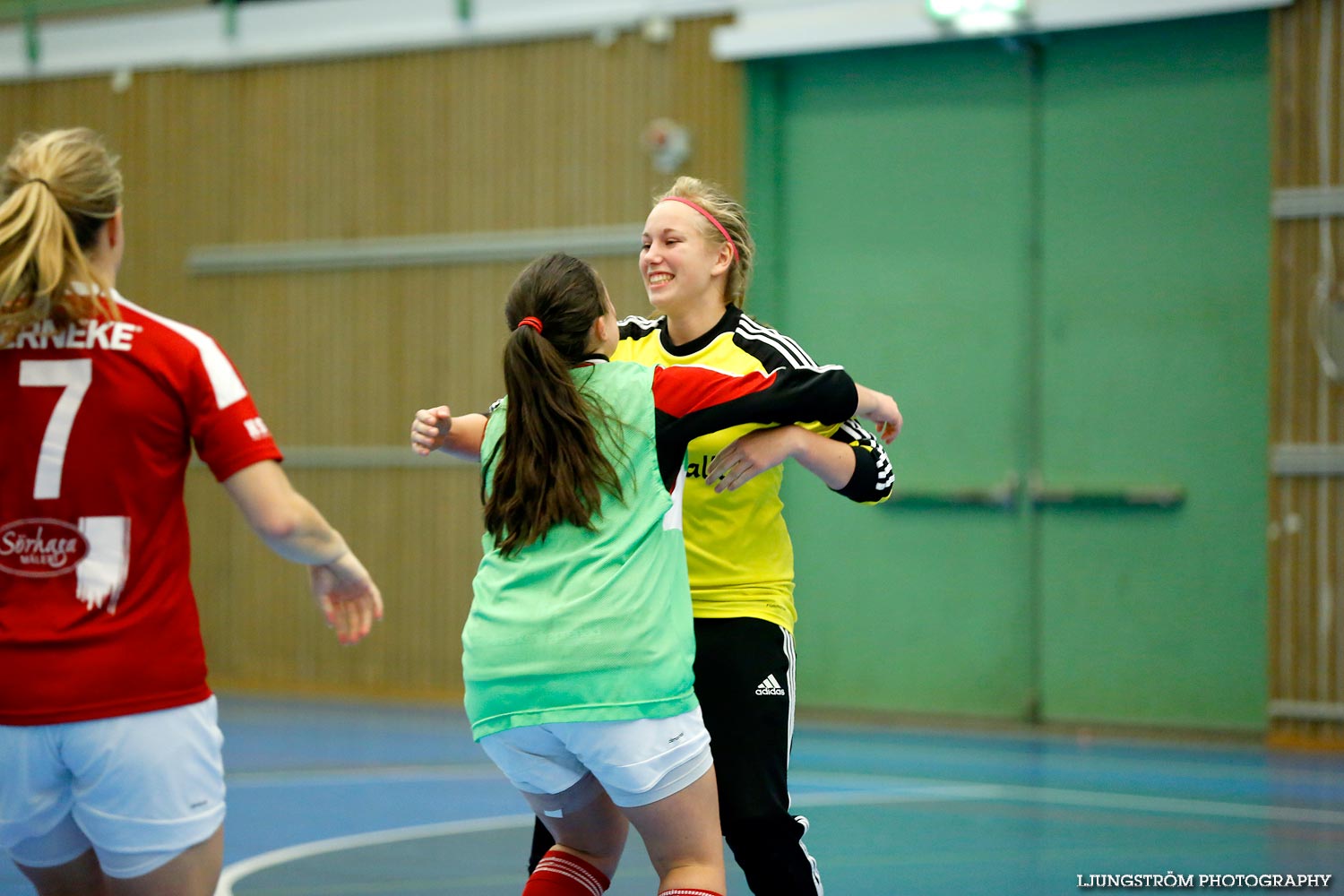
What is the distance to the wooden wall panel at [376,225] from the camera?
34.0 ft

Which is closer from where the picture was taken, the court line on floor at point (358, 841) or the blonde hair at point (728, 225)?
the blonde hair at point (728, 225)

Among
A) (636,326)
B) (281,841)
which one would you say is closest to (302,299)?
(281,841)

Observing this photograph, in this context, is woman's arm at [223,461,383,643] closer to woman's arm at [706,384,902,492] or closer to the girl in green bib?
the girl in green bib

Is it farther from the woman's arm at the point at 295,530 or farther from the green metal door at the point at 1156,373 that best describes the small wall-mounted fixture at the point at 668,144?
the woman's arm at the point at 295,530

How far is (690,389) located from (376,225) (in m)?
8.54

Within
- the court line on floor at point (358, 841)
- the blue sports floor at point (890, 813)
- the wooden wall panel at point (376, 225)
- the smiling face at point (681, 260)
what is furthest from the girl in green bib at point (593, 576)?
the wooden wall panel at point (376, 225)

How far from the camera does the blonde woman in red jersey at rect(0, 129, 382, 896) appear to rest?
2383 millimetres

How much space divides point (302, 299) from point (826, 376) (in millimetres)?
8767

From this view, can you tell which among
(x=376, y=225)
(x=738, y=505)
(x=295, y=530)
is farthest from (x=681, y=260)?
(x=376, y=225)

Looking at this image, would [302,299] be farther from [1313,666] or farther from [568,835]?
[568,835]

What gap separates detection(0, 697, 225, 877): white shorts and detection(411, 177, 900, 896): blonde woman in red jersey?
99 cm

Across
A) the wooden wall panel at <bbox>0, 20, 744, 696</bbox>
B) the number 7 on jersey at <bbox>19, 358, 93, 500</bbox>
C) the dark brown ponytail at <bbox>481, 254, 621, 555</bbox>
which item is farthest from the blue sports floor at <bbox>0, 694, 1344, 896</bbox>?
the number 7 on jersey at <bbox>19, 358, 93, 500</bbox>

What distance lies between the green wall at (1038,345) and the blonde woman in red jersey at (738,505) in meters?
5.82

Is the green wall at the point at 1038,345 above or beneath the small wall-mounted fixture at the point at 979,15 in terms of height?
beneath
